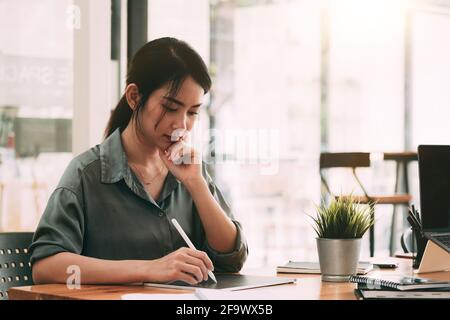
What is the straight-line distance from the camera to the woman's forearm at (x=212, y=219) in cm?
179

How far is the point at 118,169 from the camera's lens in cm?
175

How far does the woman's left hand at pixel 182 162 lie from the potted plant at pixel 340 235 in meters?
0.34

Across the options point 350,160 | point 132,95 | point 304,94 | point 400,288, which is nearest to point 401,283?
point 400,288

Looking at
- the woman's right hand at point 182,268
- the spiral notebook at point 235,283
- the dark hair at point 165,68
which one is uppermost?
the dark hair at point 165,68

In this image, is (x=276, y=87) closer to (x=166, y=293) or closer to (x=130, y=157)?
(x=130, y=157)

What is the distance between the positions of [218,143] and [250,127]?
0.45 metres

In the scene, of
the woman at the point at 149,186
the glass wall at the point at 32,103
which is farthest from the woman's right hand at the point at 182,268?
the glass wall at the point at 32,103

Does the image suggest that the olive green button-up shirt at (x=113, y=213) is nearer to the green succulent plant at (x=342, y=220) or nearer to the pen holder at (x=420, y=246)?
the green succulent plant at (x=342, y=220)

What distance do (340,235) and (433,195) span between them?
0.30m

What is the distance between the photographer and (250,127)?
557cm

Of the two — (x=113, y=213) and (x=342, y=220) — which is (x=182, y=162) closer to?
(x=113, y=213)

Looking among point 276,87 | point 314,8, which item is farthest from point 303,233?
point 314,8

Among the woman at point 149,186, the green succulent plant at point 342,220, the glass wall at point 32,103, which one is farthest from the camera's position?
the glass wall at point 32,103

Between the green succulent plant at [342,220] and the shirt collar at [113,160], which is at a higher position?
the shirt collar at [113,160]
